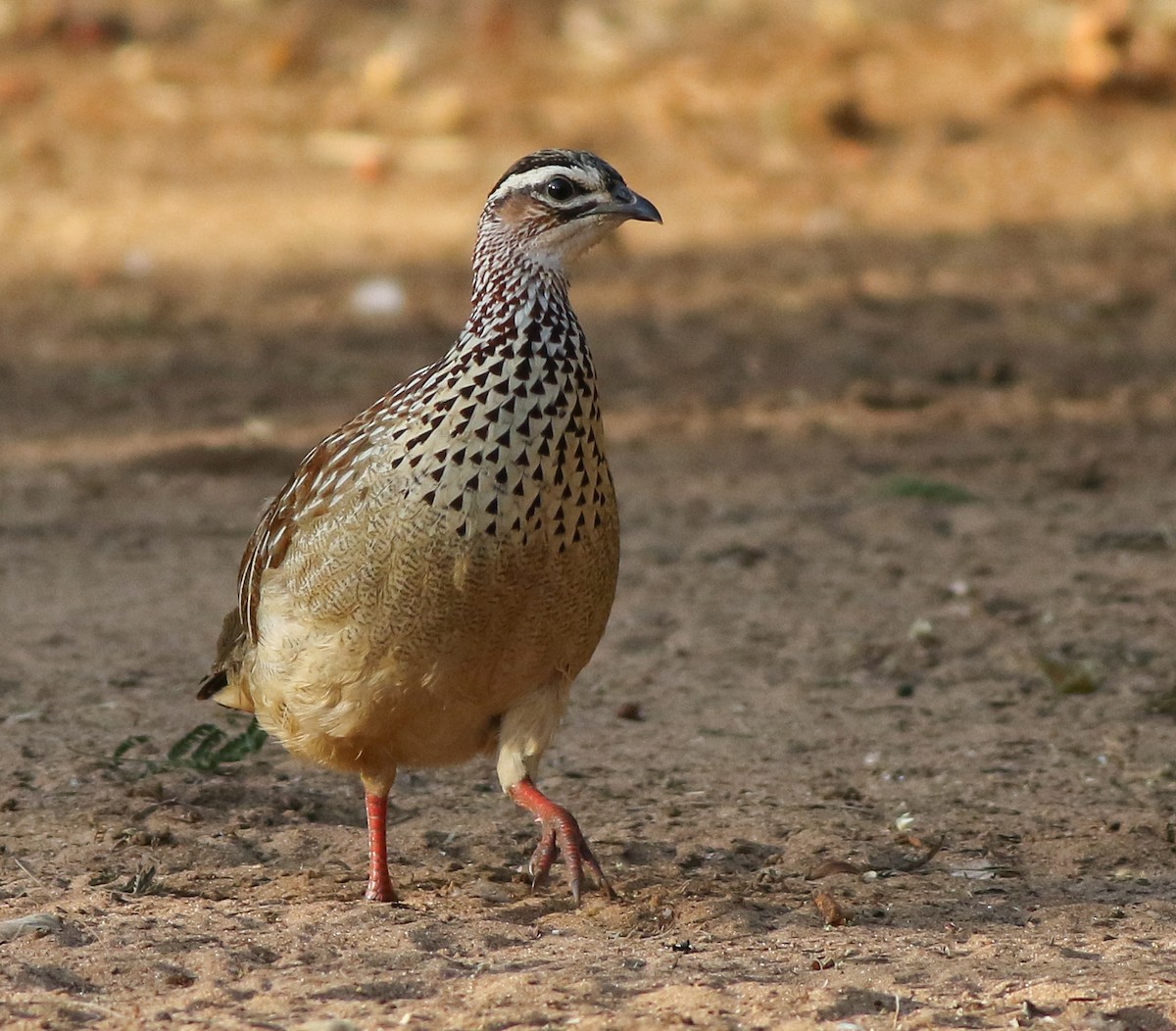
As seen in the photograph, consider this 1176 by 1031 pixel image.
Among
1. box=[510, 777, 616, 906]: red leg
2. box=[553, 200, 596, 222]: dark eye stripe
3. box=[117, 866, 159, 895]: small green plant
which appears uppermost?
box=[553, 200, 596, 222]: dark eye stripe

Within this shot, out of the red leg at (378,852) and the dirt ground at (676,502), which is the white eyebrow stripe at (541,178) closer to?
the red leg at (378,852)

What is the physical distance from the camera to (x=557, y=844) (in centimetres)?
485

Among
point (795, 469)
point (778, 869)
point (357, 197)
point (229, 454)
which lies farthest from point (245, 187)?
point (778, 869)

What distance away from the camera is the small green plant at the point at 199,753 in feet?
18.6

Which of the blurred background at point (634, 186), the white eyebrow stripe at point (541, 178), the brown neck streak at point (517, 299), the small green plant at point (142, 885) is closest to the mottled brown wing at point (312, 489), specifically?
the brown neck streak at point (517, 299)

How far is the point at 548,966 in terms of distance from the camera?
4.36m

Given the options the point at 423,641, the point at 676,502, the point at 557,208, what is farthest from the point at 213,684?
the point at 676,502

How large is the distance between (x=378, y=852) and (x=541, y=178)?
1.75 metres

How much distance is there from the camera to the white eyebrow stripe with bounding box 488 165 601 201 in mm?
4941

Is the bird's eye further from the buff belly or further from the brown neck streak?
the buff belly

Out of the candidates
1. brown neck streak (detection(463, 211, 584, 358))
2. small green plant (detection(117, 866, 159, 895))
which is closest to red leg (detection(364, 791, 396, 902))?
small green plant (detection(117, 866, 159, 895))

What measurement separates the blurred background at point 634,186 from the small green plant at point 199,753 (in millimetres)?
4109

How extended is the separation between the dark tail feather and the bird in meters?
0.31

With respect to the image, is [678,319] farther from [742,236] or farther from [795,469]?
[795,469]
